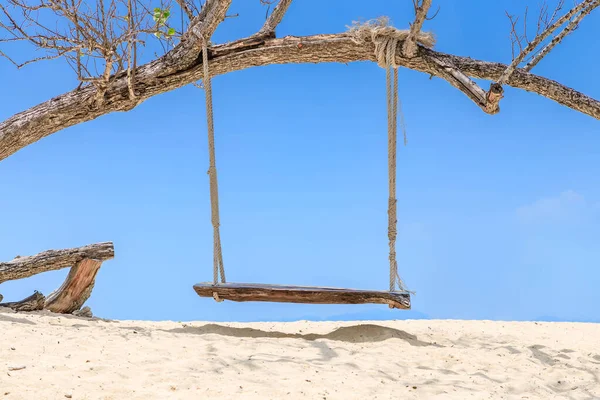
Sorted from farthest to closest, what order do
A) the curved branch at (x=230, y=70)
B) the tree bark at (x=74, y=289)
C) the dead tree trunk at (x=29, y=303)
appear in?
the tree bark at (x=74, y=289)
the dead tree trunk at (x=29, y=303)
the curved branch at (x=230, y=70)

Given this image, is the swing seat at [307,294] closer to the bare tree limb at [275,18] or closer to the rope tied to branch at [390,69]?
the rope tied to branch at [390,69]

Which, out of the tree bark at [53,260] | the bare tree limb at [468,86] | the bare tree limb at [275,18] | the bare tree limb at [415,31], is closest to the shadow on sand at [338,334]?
the tree bark at [53,260]

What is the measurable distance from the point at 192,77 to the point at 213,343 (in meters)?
2.13

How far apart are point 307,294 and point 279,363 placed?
2.52 feet

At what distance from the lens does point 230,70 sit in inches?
189

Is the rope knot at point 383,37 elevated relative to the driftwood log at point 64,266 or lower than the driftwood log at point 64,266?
elevated

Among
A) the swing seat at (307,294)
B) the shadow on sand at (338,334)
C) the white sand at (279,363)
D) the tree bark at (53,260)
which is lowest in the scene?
the white sand at (279,363)

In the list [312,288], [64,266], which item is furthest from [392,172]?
[64,266]

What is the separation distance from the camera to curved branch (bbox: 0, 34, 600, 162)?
4.44m

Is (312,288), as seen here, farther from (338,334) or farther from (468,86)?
(468,86)

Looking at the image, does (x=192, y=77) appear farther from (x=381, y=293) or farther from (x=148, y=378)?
(x=148, y=378)

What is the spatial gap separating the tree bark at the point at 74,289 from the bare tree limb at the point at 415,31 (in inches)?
110

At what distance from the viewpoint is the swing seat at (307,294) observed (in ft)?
13.2

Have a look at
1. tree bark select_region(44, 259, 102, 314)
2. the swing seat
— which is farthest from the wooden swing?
tree bark select_region(44, 259, 102, 314)
